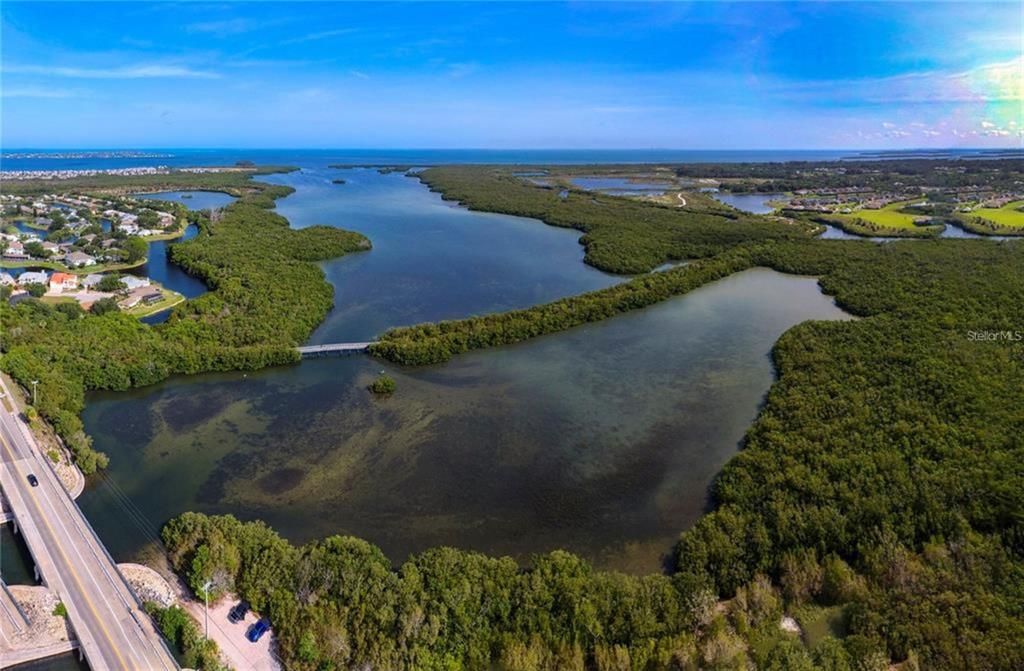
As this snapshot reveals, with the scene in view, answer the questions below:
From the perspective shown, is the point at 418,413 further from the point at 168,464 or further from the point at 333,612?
the point at 333,612

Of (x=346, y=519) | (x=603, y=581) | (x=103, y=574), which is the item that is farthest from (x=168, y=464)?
(x=603, y=581)

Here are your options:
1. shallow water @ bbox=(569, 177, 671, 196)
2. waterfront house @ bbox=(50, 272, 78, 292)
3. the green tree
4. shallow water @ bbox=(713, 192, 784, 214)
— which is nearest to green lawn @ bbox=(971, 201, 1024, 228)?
shallow water @ bbox=(713, 192, 784, 214)

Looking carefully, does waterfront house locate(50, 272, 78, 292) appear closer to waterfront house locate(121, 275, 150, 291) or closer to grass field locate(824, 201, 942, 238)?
waterfront house locate(121, 275, 150, 291)

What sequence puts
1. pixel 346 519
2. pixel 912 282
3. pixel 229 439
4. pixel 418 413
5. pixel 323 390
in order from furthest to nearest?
pixel 912 282 < pixel 323 390 < pixel 418 413 < pixel 229 439 < pixel 346 519

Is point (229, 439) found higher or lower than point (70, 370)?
lower

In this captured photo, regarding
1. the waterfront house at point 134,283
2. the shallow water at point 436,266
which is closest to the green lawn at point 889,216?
the shallow water at point 436,266

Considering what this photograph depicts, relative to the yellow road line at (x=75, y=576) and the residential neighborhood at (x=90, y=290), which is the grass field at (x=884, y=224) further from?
the yellow road line at (x=75, y=576)

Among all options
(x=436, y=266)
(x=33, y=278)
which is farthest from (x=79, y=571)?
(x=436, y=266)
